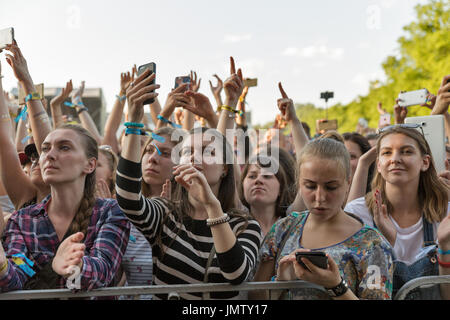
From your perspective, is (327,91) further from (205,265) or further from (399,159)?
(205,265)

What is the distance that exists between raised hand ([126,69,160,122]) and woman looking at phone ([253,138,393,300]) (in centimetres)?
83

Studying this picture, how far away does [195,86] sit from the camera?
5.53 m

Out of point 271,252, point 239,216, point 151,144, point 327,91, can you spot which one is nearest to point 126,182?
point 239,216

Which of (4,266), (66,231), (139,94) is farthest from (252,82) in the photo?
(4,266)

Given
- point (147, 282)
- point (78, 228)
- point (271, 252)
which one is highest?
point (78, 228)

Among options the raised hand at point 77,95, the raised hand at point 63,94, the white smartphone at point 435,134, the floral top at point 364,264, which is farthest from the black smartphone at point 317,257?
the raised hand at point 77,95

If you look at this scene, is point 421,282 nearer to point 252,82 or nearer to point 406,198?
point 406,198

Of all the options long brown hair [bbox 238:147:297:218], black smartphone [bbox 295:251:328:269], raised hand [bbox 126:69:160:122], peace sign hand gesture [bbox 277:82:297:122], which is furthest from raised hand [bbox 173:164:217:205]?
peace sign hand gesture [bbox 277:82:297:122]

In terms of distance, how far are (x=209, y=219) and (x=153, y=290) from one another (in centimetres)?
40

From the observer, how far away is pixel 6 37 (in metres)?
3.10

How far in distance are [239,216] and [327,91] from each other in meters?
4.17

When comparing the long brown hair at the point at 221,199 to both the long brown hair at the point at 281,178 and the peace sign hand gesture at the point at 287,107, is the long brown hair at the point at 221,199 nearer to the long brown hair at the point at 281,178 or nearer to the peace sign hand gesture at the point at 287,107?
the long brown hair at the point at 281,178

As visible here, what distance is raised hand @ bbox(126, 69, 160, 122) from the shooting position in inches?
87.1

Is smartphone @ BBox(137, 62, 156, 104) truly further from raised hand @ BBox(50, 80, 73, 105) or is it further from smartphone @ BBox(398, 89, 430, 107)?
raised hand @ BBox(50, 80, 73, 105)
